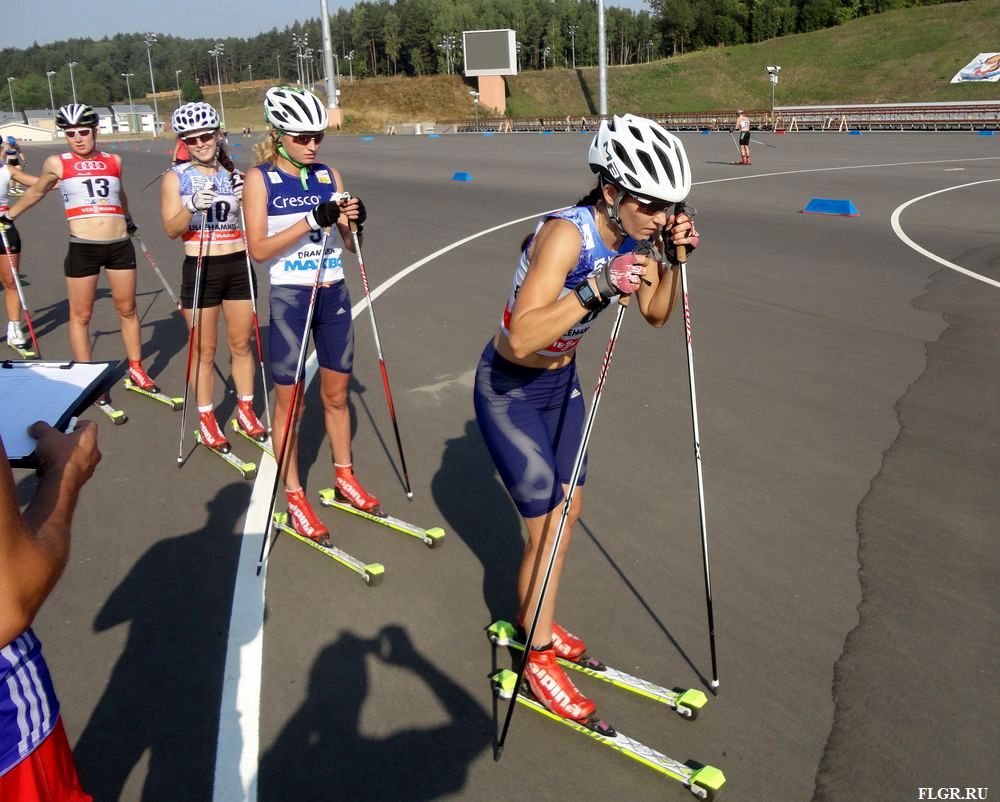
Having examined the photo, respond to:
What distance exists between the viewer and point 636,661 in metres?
4.05

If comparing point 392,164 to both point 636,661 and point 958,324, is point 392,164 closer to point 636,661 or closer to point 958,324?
point 958,324

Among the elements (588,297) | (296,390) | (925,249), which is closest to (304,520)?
(296,390)

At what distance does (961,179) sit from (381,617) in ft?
76.5

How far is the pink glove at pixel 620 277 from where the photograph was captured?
10.3 ft

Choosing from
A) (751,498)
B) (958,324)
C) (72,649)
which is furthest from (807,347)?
(72,649)

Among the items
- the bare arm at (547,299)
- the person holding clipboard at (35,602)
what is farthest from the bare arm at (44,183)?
the person holding clipboard at (35,602)

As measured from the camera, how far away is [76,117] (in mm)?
7457

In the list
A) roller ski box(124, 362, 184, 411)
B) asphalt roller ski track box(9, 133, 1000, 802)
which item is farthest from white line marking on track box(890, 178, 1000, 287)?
roller ski box(124, 362, 184, 411)

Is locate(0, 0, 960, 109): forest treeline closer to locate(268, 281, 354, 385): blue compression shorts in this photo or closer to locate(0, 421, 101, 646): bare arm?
locate(268, 281, 354, 385): blue compression shorts

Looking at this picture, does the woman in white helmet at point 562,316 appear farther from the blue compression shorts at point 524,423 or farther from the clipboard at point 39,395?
the clipboard at point 39,395

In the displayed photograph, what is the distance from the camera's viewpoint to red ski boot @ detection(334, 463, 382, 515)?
549 cm

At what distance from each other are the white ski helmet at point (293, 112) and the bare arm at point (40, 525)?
3.15 metres

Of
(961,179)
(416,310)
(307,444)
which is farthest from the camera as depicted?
(961,179)

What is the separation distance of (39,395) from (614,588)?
3.19 m
